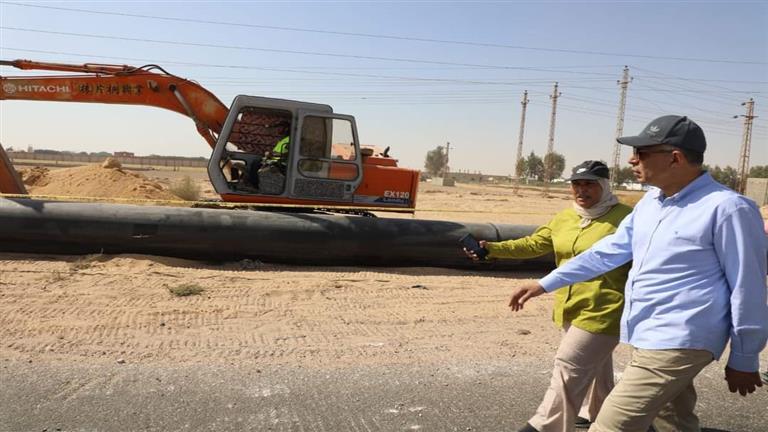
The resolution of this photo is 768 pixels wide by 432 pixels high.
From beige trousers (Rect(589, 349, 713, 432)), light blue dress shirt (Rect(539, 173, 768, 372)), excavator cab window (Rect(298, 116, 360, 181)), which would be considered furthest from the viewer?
excavator cab window (Rect(298, 116, 360, 181))

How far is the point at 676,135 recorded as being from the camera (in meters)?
2.43

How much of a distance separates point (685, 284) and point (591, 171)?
3.61 ft

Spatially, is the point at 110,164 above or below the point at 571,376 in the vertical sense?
above

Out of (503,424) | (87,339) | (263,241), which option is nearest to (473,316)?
(503,424)

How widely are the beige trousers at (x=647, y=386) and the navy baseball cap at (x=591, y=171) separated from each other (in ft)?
3.81

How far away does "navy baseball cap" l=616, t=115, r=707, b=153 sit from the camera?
95.6 inches

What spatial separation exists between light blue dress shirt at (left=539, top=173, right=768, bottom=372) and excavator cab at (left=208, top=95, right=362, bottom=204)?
278 inches

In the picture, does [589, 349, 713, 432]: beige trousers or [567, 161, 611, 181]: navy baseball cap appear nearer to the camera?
[589, 349, 713, 432]: beige trousers

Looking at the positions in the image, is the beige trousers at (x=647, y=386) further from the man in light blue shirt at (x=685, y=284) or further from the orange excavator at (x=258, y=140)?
the orange excavator at (x=258, y=140)

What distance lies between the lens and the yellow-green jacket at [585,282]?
3176 millimetres

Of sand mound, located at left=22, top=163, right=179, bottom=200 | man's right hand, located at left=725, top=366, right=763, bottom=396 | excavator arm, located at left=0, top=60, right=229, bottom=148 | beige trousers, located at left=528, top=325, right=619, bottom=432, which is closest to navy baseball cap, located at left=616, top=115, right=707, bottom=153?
man's right hand, located at left=725, top=366, right=763, bottom=396

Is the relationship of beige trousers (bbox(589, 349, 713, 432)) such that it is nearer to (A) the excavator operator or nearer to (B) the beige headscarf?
(B) the beige headscarf

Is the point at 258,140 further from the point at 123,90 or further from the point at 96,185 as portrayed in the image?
the point at 96,185

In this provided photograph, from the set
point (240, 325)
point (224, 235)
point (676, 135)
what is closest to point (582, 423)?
point (676, 135)
